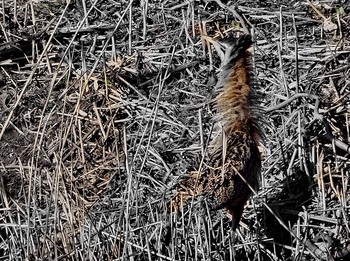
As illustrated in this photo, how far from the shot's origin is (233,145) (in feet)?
16.7

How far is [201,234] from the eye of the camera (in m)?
5.06

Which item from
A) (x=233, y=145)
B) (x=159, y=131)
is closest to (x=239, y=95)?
(x=233, y=145)

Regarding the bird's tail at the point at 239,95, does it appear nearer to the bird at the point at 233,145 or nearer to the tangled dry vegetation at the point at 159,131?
the bird at the point at 233,145

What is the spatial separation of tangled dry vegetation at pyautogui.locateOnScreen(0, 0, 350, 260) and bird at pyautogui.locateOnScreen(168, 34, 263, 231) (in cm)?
11

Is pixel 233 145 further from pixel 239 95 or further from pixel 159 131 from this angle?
pixel 159 131

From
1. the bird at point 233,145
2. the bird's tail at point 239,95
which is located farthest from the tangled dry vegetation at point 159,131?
the bird's tail at point 239,95

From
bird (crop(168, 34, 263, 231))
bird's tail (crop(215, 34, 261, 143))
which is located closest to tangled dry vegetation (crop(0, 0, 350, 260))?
bird (crop(168, 34, 263, 231))

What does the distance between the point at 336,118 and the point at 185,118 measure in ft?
2.88

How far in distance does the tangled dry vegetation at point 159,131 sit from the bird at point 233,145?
111 millimetres

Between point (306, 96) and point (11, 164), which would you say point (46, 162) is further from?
point (306, 96)

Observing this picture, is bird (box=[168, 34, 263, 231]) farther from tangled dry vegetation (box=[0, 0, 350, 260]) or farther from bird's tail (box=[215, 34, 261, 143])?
tangled dry vegetation (box=[0, 0, 350, 260])

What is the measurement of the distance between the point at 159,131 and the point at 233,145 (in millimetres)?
825

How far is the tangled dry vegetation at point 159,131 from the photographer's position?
5070 millimetres

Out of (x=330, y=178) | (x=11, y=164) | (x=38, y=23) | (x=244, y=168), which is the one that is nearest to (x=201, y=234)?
(x=244, y=168)
